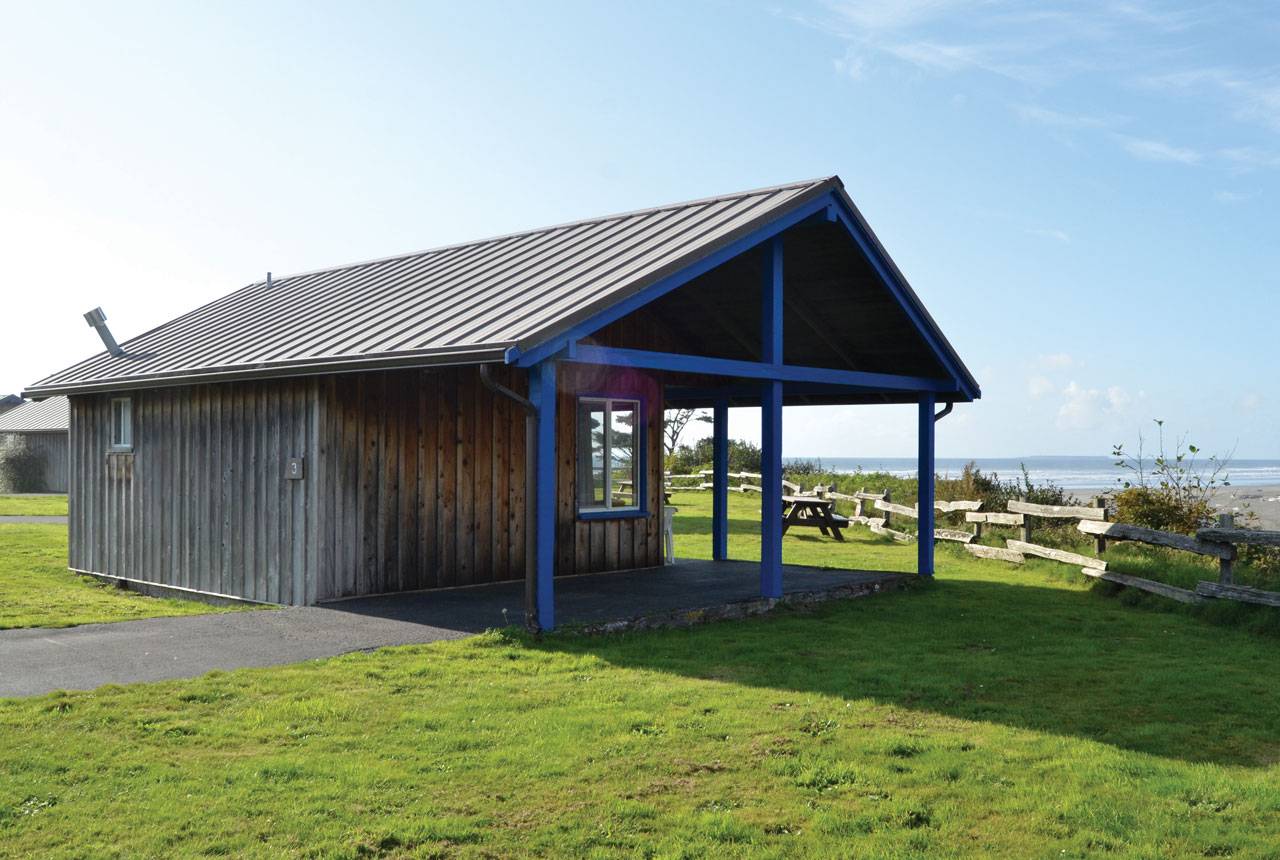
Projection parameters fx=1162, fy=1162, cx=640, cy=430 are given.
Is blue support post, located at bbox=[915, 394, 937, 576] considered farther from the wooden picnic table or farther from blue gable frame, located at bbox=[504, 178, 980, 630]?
the wooden picnic table

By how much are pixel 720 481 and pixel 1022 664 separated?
27.1 feet

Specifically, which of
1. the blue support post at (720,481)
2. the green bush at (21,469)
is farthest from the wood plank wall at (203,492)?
the green bush at (21,469)

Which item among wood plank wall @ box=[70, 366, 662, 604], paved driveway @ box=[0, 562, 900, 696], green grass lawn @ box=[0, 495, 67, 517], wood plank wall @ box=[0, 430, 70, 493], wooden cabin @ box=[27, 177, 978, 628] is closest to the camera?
paved driveway @ box=[0, 562, 900, 696]

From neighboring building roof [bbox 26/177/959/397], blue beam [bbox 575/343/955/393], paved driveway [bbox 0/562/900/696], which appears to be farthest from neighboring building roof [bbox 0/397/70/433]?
blue beam [bbox 575/343/955/393]

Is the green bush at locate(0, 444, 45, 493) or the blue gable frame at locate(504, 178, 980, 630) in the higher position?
A: the blue gable frame at locate(504, 178, 980, 630)

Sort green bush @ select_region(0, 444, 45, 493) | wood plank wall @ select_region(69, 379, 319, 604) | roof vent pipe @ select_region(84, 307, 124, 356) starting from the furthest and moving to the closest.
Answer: green bush @ select_region(0, 444, 45, 493) → roof vent pipe @ select_region(84, 307, 124, 356) → wood plank wall @ select_region(69, 379, 319, 604)

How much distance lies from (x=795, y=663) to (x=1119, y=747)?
9.74ft

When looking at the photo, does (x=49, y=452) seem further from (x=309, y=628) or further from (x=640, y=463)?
(x=309, y=628)

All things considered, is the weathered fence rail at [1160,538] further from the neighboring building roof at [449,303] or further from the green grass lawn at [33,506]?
the green grass lawn at [33,506]

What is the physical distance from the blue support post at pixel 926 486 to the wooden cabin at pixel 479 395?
0.07m

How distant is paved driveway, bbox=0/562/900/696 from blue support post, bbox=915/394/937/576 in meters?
1.51

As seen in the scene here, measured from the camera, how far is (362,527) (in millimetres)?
12758

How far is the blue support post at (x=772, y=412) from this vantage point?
12.5 m

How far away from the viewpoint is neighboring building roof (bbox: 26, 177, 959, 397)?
10.8 meters
